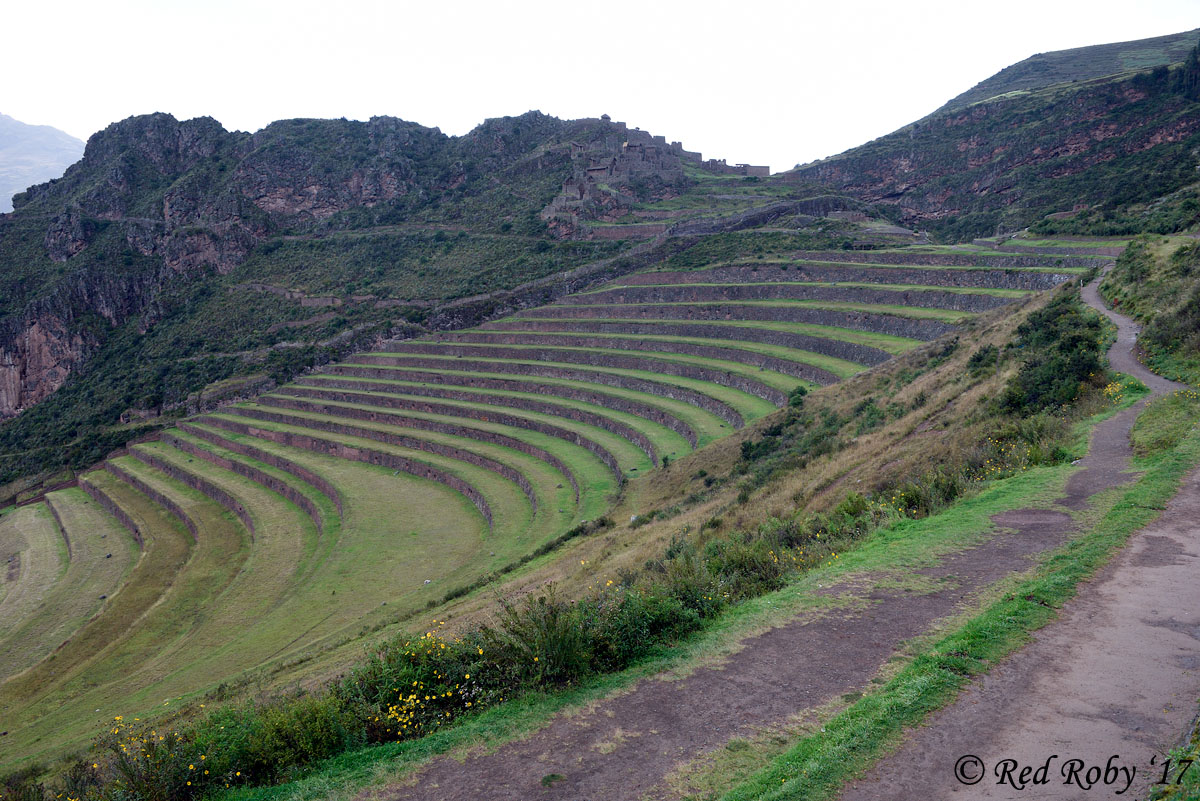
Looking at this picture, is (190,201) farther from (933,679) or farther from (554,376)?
(933,679)

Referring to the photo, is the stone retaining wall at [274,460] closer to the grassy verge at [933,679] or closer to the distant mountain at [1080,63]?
the grassy verge at [933,679]

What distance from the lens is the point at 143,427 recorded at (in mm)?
37219

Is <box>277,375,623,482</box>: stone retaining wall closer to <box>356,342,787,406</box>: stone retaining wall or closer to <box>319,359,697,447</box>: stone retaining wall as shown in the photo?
<box>319,359,697,447</box>: stone retaining wall

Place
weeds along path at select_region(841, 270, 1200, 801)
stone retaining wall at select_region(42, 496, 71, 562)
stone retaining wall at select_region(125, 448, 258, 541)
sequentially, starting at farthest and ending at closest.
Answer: stone retaining wall at select_region(42, 496, 71, 562)
stone retaining wall at select_region(125, 448, 258, 541)
weeds along path at select_region(841, 270, 1200, 801)

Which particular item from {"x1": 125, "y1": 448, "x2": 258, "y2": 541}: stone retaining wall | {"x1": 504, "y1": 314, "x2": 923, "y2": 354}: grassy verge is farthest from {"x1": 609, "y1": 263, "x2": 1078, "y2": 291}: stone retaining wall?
{"x1": 125, "y1": 448, "x2": 258, "y2": 541}: stone retaining wall

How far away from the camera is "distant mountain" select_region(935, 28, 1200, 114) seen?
76713mm

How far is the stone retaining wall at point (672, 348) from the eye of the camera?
21.7m

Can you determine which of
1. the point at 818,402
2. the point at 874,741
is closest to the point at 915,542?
the point at 874,741

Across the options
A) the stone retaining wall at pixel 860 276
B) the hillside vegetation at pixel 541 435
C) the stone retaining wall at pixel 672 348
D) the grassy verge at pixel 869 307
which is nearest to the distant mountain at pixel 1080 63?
the hillside vegetation at pixel 541 435

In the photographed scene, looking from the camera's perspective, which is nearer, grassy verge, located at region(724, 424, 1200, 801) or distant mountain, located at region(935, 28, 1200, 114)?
grassy verge, located at region(724, 424, 1200, 801)

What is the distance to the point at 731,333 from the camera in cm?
2720

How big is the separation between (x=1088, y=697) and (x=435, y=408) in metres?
26.4

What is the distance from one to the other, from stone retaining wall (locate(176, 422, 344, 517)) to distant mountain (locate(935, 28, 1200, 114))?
81055mm

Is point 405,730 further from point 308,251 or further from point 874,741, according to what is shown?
point 308,251
